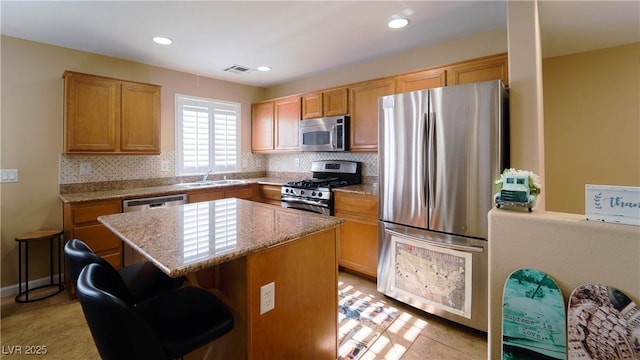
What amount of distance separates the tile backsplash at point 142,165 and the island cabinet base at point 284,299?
2.25 m

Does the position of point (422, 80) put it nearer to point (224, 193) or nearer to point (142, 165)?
point (224, 193)

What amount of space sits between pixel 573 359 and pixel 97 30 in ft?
13.2

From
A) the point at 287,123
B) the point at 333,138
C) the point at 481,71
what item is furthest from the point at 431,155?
the point at 287,123

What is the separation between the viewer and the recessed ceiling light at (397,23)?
2524 mm

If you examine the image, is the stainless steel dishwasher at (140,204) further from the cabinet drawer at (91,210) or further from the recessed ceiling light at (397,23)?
the recessed ceiling light at (397,23)

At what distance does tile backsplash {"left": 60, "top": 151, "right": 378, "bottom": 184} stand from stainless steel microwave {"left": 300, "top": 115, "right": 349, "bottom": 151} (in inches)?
15.0

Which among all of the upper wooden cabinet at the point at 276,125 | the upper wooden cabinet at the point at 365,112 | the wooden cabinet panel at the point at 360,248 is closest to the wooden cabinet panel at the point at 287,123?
the upper wooden cabinet at the point at 276,125

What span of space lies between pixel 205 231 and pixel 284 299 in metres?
0.53

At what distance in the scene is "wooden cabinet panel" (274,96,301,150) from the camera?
13.5 ft

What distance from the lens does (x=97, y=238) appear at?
279 cm

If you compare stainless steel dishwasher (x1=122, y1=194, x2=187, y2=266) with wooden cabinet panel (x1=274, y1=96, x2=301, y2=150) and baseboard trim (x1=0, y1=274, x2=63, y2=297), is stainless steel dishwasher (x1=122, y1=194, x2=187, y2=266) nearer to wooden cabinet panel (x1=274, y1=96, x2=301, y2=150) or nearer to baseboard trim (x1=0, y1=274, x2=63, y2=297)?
baseboard trim (x1=0, y1=274, x2=63, y2=297)

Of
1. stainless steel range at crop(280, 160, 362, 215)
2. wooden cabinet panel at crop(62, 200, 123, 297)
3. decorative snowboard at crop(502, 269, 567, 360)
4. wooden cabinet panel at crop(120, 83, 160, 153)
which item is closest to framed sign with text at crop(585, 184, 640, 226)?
decorative snowboard at crop(502, 269, 567, 360)

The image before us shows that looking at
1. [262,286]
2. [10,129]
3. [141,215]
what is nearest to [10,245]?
[10,129]

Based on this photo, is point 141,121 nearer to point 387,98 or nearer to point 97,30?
point 97,30
